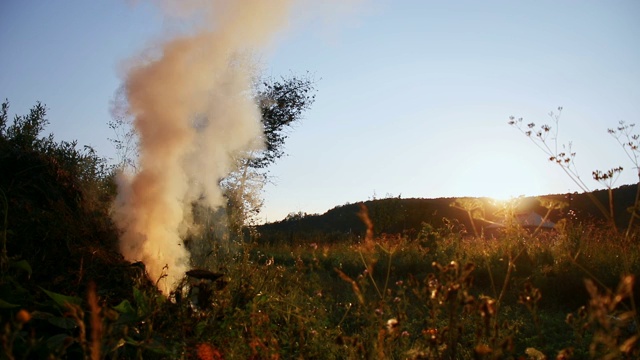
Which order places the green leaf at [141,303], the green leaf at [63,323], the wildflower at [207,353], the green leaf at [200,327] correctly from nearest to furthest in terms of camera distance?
the green leaf at [63,323] → the wildflower at [207,353] → the green leaf at [141,303] → the green leaf at [200,327]

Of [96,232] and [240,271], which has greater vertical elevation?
[96,232]

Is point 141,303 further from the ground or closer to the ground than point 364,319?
further from the ground

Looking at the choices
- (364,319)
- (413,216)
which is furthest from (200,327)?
(413,216)

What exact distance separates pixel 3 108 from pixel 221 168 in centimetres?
641

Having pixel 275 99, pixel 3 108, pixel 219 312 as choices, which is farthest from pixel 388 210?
pixel 219 312

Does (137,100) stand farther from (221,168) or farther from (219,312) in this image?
(219,312)

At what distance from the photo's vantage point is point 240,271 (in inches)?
230

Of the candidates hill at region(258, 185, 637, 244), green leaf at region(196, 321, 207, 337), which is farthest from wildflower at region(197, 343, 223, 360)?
hill at region(258, 185, 637, 244)

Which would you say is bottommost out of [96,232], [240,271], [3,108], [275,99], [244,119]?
[240,271]

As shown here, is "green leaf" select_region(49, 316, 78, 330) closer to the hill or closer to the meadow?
the meadow

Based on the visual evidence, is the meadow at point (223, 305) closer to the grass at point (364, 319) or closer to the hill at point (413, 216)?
the grass at point (364, 319)

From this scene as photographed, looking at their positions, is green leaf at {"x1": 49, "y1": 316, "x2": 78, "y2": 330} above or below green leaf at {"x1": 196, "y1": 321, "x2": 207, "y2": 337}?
above

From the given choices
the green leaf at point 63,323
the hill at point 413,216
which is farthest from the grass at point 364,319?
the hill at point 413,216

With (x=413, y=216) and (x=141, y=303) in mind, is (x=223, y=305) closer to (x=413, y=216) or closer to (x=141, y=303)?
(x=141, y=303)
